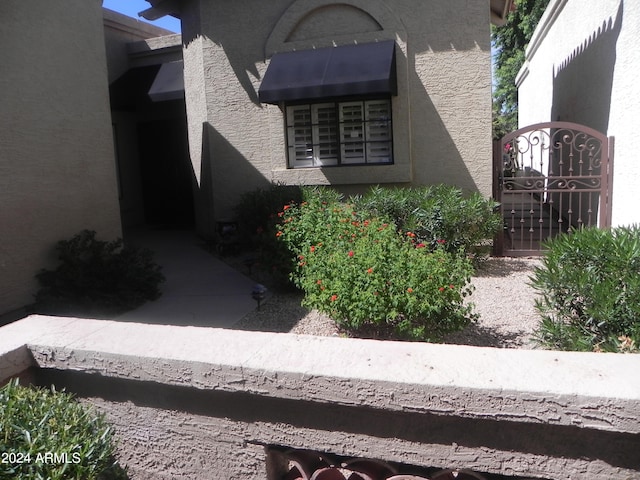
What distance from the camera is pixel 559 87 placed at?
13.7 m

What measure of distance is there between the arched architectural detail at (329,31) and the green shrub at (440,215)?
2.84 meters

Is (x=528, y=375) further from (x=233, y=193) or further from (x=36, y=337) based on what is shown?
(x=233, y=193)

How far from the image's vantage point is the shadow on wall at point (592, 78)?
8.48 meters

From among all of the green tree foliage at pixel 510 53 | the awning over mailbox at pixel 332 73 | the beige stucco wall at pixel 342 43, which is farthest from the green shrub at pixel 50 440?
the green tree foliage at pixel 510 53

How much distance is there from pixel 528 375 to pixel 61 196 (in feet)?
22.2

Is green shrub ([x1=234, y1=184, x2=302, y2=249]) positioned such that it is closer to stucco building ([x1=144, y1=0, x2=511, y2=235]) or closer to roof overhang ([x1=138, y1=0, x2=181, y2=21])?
stucco building ([x1=144, y1=0, x2=511, y2=235])

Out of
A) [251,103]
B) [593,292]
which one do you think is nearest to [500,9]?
[251,103]

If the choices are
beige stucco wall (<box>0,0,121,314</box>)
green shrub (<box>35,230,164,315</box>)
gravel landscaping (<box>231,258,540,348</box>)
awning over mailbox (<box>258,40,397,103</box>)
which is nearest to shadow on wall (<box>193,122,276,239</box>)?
awning over mailbox (<box>258,40,397,103</box>)

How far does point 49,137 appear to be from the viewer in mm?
7062

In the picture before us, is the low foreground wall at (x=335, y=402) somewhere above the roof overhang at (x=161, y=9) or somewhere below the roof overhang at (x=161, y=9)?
below

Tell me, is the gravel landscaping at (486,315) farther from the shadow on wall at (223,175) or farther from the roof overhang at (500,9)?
the roof overhang at (500,9)

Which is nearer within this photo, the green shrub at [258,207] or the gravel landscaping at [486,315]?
the gravel landscaping at [486,315]

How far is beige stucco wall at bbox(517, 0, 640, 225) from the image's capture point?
737cm

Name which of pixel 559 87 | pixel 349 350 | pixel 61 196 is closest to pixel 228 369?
pixel 349 350
